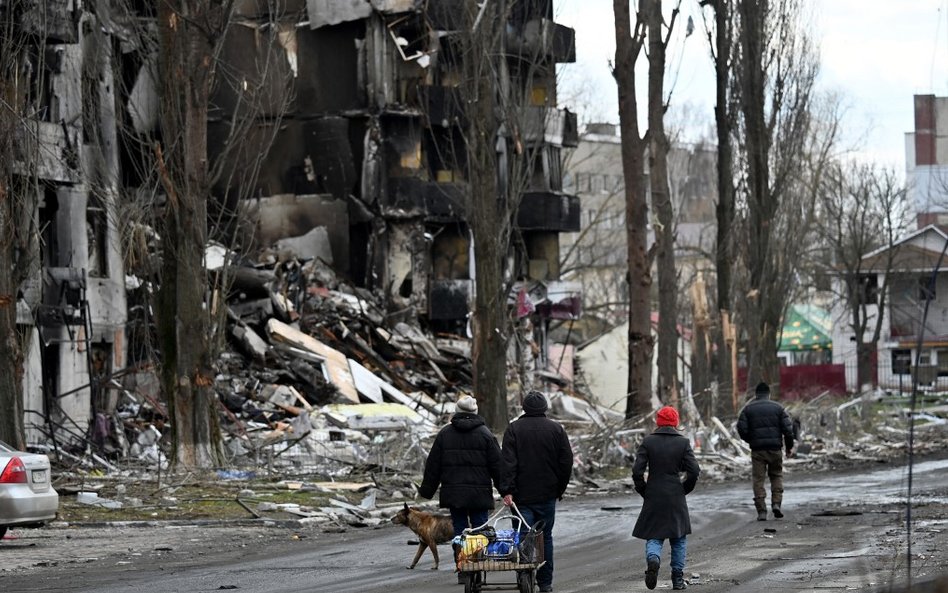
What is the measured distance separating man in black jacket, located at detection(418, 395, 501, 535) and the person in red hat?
4.47ft

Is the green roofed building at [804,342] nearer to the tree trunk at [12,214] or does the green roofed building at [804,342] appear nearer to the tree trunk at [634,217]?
the tree trunk at [634,217]

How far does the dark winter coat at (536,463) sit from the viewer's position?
1315 centimetres

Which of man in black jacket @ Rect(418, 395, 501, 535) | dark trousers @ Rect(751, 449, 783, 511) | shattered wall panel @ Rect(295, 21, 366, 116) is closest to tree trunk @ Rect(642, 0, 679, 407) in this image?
dark trousers @ Rect(751, 449, 783, 511)

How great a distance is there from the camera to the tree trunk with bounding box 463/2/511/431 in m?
28.9

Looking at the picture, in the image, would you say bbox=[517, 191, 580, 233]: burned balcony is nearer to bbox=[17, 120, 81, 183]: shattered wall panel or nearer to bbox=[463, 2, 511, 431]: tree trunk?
bbox=[17, 120, 81, 183]: shattered wall panel

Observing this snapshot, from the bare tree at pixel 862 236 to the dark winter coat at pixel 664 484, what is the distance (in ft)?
198

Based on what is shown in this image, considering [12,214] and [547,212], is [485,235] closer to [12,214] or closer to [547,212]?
[12,214]

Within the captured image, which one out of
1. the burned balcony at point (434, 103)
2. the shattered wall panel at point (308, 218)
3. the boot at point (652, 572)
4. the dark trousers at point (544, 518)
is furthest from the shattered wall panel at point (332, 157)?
the boot at point (652, 572)

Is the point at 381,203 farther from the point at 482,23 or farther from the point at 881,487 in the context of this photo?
the point at 881,487

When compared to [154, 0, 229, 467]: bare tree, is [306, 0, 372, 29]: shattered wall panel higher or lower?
higher

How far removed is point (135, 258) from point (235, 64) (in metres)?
13.2

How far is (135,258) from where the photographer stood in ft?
125

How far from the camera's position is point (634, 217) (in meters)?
30.8

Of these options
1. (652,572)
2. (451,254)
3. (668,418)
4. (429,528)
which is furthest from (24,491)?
(451,254)
